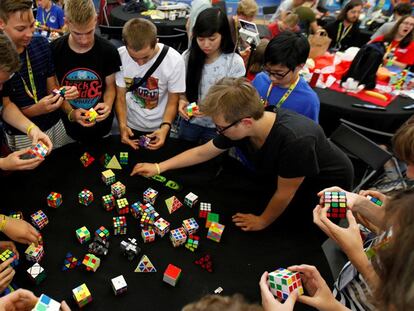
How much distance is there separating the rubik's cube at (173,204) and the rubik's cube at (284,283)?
2.88 feet

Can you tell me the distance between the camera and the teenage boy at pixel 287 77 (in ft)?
7.91

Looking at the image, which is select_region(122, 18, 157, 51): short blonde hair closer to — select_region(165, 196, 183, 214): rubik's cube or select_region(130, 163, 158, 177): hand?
select_region(130, 163, 158, 177): hand

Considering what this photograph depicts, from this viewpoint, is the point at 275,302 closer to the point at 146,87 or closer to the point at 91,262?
the point at 91,262

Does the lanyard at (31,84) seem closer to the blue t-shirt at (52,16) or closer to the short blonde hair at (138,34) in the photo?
the short blonde hair at (138,34)

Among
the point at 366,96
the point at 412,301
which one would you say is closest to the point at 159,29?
the point at 366,96

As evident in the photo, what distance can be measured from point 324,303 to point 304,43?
1.90 m

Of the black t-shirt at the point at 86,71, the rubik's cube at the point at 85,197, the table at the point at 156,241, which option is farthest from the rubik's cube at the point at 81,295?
the black t-shirt at the point at 86,71

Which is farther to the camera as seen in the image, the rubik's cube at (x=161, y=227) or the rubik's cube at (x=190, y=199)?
the rubik's cube at (x=190, y=199)

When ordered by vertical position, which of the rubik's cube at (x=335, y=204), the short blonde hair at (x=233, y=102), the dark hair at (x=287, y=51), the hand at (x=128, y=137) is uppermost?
the dark hair at (x=287, y=51)

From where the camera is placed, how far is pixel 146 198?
6.95 ft

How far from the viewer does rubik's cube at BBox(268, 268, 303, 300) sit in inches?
54.1

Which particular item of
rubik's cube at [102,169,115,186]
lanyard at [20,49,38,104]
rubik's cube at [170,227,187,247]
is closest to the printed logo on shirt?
lanyard at [20,49,38,104]

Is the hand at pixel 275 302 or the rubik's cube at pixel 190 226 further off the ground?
the hand at pixel 275 302

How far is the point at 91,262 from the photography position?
1701 millimetres
